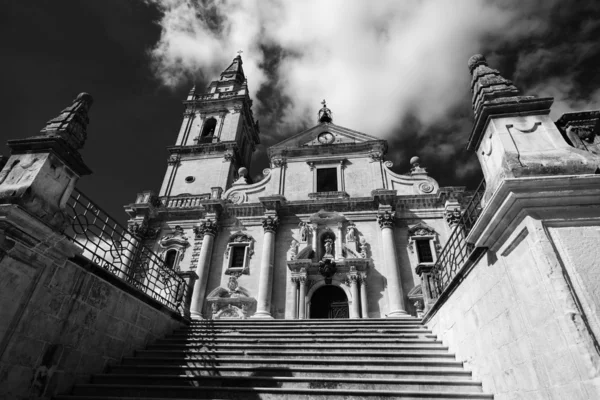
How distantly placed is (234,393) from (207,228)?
42.0 feet

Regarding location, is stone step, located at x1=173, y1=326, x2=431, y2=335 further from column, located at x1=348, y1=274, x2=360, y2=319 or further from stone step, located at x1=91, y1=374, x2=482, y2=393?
column, located at x1=348, y1=274, x2=360, y2=319

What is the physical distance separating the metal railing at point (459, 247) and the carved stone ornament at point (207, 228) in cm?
1217

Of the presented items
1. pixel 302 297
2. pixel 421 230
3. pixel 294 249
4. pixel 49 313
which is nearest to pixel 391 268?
pixel 421 230

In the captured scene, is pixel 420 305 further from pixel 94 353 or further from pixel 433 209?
pixel 94 353

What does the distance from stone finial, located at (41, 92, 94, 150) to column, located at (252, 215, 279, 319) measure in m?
10.6

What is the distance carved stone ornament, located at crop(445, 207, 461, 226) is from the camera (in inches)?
622

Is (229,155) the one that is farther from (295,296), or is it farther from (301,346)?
(301,346)

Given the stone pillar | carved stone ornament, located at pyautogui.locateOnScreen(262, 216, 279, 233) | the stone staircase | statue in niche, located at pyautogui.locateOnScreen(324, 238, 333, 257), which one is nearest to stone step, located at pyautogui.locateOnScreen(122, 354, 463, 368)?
the stone staircase

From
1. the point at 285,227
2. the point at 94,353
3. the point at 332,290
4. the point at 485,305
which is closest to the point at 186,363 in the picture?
the point at 94,353

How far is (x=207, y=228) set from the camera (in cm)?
1720

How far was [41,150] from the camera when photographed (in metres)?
4.73

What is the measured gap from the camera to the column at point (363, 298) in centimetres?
1389

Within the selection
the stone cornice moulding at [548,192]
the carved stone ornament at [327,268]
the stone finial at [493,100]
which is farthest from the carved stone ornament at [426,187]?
the stone cornice moulding at [548,192]

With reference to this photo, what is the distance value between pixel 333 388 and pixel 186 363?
9.83ft
